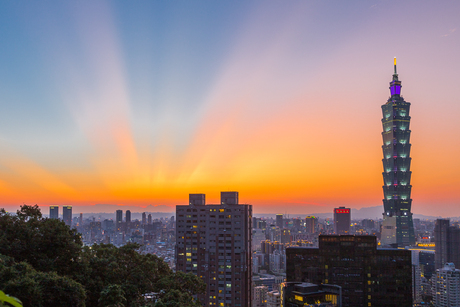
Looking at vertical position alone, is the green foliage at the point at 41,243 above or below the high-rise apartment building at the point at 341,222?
above

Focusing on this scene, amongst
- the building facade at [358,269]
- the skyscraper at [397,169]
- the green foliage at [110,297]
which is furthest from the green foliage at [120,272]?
the skyscraper at [397,169]

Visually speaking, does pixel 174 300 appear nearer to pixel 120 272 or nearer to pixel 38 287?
pixel 120 272

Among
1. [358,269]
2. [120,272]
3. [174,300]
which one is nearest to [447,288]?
[358,269]

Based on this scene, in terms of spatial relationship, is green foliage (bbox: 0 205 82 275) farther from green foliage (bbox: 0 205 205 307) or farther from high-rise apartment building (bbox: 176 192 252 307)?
high-rise apartment building (bbox: 176 192 252 307)

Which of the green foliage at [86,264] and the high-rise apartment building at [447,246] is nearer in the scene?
the green foliage at [86,264]

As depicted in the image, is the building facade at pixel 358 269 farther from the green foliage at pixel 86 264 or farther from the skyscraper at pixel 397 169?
the skyscraper at pixel 397 169

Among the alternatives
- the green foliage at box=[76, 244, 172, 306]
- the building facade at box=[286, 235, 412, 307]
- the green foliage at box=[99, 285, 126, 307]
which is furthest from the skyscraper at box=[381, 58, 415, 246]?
the green foliage at box=[99, 285, 126, 307]
